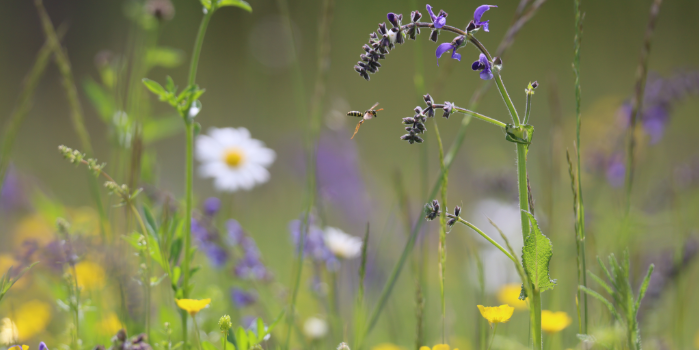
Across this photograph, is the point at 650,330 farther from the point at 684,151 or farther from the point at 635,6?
the point at 635,6

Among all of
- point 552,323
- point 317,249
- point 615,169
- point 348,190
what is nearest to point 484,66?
point 552,323

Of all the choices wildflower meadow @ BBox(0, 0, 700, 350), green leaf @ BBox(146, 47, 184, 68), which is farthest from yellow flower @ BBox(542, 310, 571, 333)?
green leaf @ BBox(146, 47, 184, 68)

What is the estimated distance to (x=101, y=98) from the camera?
30.3 inches

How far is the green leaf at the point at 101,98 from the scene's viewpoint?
0.76 meters

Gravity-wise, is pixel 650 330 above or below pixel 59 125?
below

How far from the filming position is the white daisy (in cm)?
88

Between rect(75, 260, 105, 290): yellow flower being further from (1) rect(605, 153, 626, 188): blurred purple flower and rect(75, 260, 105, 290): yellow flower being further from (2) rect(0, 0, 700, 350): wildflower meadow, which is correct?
(1) rect(605, 153, 626, 188): blurred purple flower

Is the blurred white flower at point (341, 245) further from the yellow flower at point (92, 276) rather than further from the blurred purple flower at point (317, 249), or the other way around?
the yellow flower at point (92, 276)

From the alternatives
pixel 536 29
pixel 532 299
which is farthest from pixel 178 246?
pixel 536 29

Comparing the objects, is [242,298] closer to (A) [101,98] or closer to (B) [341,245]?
(B) [341,245]

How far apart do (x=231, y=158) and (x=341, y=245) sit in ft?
0.93

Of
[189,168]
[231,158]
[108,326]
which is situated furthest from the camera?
[231,158]

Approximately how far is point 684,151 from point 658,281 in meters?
2.09

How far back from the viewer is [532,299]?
0.35 meters
